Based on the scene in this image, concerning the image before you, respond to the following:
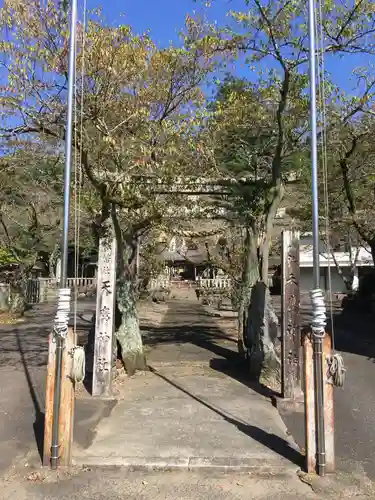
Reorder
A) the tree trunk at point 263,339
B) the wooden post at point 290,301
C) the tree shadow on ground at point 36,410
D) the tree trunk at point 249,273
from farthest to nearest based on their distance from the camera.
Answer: the tree trunk at point 249,273 → the tree trunk at point 263,339 → the wooden post at point 290,301 → the tree shadow on ground at point 36,410

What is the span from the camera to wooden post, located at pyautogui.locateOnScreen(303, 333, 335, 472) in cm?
512

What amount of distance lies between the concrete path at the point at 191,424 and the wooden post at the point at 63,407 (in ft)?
0.85

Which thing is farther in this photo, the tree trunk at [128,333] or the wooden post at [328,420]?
the tree trunk at [128,333]

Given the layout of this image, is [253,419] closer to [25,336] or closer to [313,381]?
[313,381]

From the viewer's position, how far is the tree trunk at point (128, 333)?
1038 cm

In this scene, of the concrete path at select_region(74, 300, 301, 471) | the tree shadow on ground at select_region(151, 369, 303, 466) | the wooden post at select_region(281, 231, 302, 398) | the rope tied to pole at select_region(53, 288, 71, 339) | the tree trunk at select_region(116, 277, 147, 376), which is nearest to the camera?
the rope tied to pole at select_region(53, 288, 71, 339)

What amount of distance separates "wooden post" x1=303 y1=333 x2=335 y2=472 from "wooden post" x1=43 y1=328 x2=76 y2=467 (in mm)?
2516

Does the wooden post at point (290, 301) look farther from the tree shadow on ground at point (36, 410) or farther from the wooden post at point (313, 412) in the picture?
the tree shadow on ground at point (36, 410)

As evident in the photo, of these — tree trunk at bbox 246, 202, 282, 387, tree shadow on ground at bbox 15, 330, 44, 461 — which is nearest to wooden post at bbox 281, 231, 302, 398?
tree trunk at bbox 246, 202, 282, 387

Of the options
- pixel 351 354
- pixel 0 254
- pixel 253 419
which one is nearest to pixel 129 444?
pixel 253 419

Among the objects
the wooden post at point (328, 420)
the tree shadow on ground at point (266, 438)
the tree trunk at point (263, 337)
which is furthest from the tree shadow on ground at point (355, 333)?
the wooden post at point (328, 420)

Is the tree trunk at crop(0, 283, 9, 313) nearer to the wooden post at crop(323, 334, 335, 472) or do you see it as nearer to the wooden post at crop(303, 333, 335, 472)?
the wooden post at crop(303, 333, 335, 472)

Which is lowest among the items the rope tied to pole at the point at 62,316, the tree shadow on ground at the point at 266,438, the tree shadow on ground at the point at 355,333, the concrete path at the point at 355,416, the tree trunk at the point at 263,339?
the concrete path at the point at 355,416

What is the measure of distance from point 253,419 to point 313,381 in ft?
7.45
